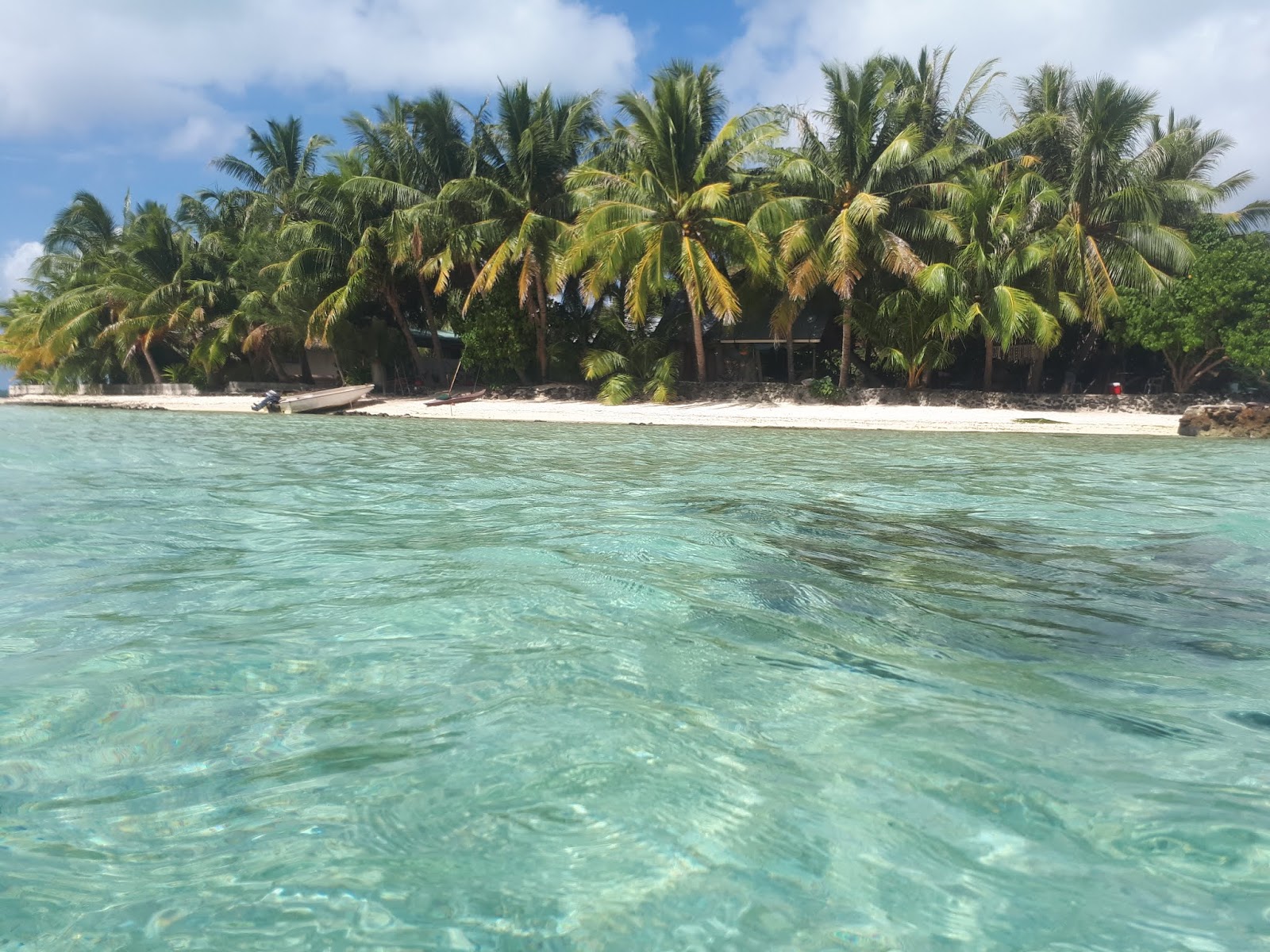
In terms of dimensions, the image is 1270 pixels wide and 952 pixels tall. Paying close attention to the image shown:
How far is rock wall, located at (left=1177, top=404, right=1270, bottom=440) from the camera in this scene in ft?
52.4

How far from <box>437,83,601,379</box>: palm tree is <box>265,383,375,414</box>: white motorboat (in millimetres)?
4064

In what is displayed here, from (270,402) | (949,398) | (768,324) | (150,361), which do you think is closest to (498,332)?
(270,402)

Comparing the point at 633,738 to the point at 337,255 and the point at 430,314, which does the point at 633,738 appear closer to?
the point at 337,255

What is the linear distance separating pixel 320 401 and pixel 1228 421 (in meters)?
21.4

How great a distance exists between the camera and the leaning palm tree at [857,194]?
20.4 metres

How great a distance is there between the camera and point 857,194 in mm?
20828

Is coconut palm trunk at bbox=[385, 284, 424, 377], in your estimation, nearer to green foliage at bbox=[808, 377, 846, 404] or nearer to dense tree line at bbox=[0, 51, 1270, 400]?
dense tree line at bbox=[0, 51, 1270, 400]

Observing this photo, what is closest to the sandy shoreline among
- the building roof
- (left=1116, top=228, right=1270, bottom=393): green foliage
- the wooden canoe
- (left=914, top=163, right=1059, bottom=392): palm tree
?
the wooden canoe

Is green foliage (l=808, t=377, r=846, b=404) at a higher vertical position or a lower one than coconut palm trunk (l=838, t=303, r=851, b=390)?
lower

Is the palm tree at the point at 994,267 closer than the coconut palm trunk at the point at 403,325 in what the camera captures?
Yes

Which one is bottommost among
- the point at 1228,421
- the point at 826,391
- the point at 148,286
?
the point at 1228,421

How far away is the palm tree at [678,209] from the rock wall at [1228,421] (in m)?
9.49

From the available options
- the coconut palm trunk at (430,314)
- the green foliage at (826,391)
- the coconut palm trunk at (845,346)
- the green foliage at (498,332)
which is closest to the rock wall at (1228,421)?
the green foliage at (826,391)

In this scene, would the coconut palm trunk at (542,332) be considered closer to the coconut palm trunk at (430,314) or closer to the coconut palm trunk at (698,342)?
the coconut palm trunk at (430,314)
